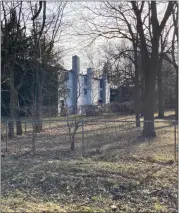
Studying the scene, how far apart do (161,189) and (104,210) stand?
133 cm

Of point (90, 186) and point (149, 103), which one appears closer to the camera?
point (90, 186)

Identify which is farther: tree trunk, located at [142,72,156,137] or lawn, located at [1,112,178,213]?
tree trunk, located at [142,72,156,137]

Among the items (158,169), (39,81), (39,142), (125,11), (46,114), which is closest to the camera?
(158,169)

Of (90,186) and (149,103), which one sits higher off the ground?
(149,103)

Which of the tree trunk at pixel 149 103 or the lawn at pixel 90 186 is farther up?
the tree trunk at pixel 149 103

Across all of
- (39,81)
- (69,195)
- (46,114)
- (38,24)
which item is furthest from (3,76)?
(69,195)

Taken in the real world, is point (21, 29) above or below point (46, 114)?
above

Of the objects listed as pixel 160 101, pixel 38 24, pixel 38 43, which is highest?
pixel 38 24

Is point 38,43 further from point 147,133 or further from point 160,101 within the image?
point 160,101

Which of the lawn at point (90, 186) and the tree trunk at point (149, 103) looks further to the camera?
the tree trunk at point (149, 103)

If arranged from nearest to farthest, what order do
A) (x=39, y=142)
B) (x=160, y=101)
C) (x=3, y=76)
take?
(x=39, y=142), (x=3, y=76), (x=160, y=101)

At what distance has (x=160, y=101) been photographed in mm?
28000

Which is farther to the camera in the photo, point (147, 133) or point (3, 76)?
point (3, 76)

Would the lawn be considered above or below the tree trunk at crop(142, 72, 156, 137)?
below
